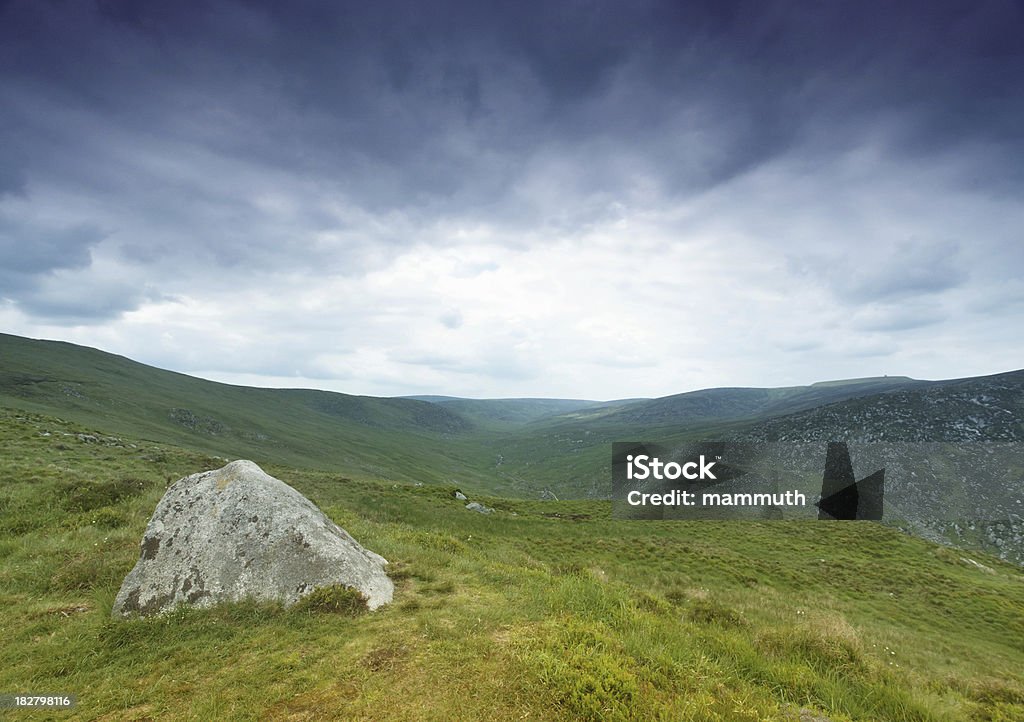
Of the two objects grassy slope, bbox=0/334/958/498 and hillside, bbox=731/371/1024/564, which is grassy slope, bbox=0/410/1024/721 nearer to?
grassy slope, bbox=0/334/958/498

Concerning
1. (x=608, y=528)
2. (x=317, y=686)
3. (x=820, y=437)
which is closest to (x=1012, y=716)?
(x=317, y=686)

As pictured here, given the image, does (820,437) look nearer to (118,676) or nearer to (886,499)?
(886,499)

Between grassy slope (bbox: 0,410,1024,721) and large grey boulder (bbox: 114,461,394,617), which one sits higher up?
large grey boulder (bbox: 114,461,394,617)

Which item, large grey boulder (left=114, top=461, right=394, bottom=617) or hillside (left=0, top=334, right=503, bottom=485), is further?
hillside (left=0, top=334, right=503, bottom=485)

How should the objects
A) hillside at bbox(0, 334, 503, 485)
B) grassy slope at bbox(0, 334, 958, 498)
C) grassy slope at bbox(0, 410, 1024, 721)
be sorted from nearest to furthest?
1. grassy slope at bbox(0, 410, 1024, 721)
2. hillside at bbox(0, 334, 503, 485)
3. grassy slope at bbox(0, 334, 958, 498)

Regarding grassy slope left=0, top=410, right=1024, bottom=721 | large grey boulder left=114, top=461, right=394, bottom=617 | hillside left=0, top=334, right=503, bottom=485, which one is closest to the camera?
grassy slope left=0, top=410, right=1024, bottom=721

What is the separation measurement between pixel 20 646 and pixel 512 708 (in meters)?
9.90

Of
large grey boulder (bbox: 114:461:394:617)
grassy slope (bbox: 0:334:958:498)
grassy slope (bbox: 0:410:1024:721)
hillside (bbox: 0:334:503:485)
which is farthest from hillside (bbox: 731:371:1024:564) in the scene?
hillside (bbox: 0:334:503:485)

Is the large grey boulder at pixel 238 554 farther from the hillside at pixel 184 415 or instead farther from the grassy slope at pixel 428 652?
the hillside at pixel 184 415

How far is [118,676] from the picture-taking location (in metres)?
7.82

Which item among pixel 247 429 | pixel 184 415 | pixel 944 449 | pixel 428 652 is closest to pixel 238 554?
pixel 428 652

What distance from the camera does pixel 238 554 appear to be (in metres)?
11.4

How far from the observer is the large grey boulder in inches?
417

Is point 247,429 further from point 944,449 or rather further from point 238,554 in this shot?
point 944,449
